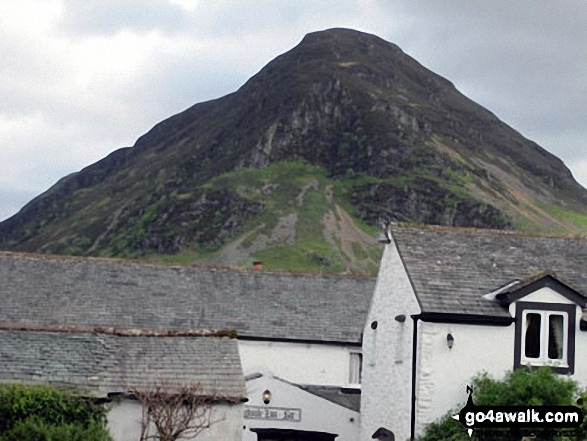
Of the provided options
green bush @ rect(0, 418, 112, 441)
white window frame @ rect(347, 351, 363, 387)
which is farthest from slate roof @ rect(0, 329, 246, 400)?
white window frame @ rect(347, 351, 363, 387)

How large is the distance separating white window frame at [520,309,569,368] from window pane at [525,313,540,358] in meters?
0.08

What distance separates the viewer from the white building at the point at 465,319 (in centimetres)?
2792

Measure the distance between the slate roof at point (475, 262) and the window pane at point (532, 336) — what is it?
0.75 m

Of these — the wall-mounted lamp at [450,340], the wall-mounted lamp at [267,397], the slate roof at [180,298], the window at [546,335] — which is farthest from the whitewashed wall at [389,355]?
the slate roof at [180,298]

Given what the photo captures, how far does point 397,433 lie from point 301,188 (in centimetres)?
15294

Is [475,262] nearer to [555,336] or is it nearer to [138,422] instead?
[555,336]

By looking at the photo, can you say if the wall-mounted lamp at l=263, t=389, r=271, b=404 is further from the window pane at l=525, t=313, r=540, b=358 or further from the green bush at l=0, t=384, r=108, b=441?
the green bush at l=0, t=384, r=108, b=441

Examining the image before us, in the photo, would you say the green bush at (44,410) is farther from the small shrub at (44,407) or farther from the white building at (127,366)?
the white building at (127,366)

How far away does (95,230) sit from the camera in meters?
191

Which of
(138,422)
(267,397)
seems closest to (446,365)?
(138,422)

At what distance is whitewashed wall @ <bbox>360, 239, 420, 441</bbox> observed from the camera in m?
29.6

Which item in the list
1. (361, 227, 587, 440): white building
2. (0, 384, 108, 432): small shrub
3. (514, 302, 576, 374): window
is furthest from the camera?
(514, 302, 576, 374): window

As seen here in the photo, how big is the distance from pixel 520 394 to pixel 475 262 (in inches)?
223

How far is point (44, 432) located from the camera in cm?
2238
